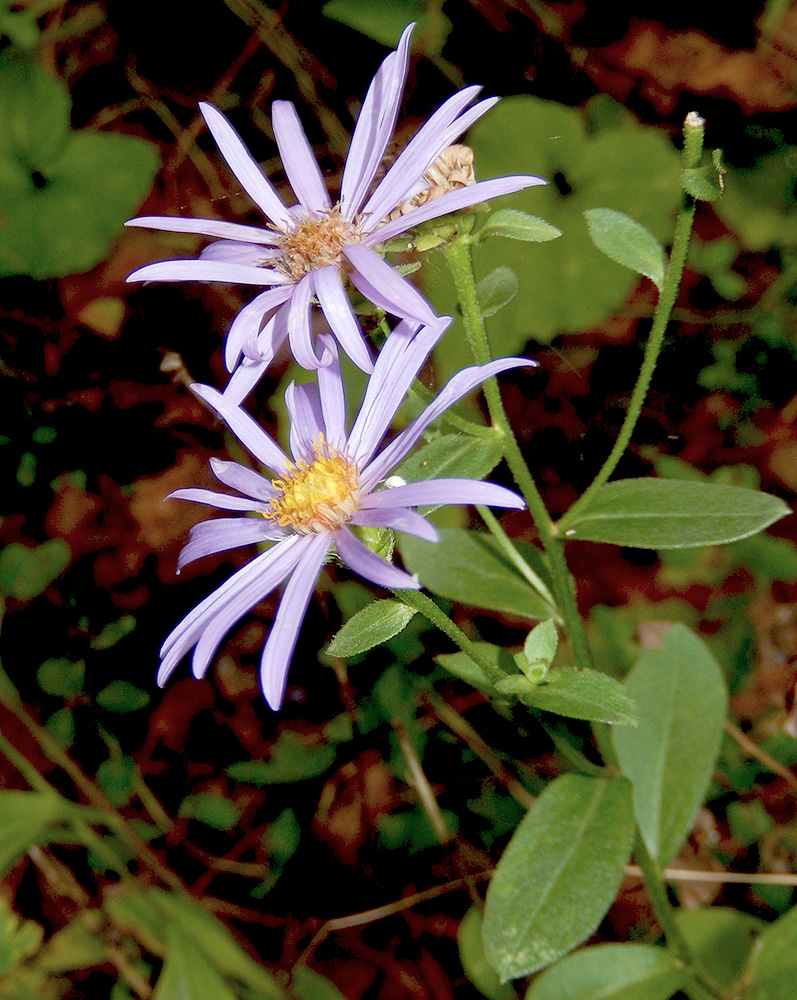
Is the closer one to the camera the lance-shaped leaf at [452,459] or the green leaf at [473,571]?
the lance-shaped leaf at [452,459]

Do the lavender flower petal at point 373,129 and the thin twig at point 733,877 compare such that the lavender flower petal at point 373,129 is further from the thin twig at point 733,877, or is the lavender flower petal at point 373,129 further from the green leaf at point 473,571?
the thin twig at point 733,877

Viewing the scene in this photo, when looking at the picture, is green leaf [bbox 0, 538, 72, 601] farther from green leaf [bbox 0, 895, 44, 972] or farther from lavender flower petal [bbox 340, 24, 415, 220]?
lavender flower petal [bbox 340, 24, 415, 220]

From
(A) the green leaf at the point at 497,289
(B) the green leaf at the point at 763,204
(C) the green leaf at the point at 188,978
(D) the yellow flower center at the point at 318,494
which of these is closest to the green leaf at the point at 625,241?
(A) the green leaf at the point at 497,289

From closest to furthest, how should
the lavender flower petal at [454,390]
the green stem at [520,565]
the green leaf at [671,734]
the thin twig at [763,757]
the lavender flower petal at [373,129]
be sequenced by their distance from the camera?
the lavender flower petal at [454,390] → the lavender flower petal at [373,129] → the green stem at [520,565] → the green leaf at [671,734] → the thin twig at [763,757]

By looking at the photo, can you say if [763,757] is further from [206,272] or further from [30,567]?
[30,567]

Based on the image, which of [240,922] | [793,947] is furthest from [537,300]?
[240,922]
